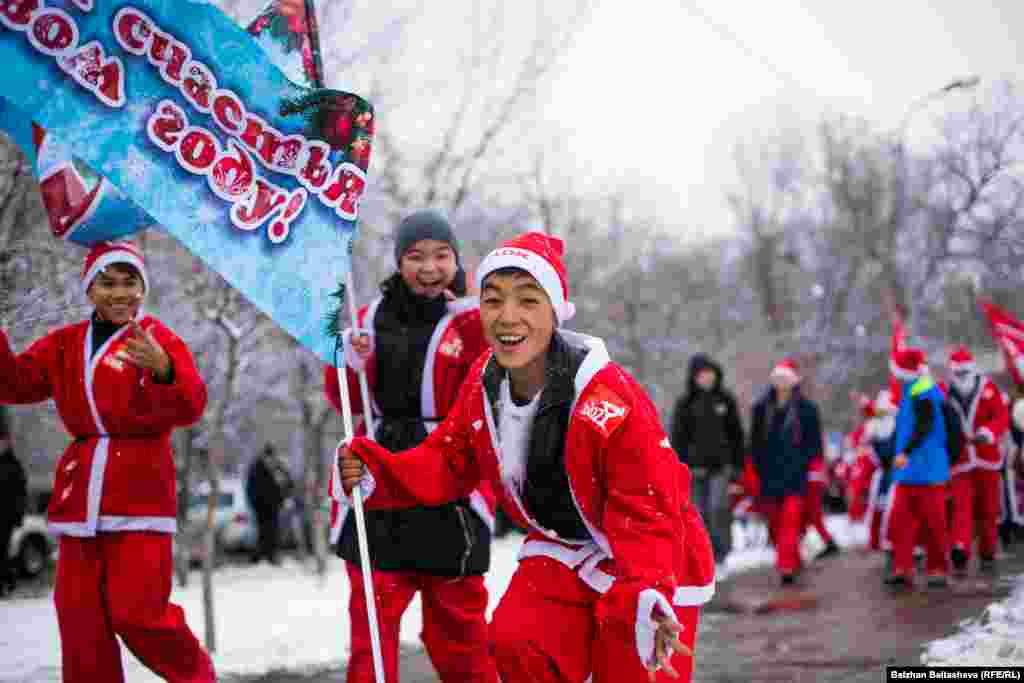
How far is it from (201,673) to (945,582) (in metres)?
7.43

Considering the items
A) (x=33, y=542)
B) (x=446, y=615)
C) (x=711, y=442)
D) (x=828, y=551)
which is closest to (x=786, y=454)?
(x=711, y=442)

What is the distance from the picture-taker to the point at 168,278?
35.6 feet

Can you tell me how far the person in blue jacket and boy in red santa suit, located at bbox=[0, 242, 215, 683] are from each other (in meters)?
7.20

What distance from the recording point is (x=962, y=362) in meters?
12.5

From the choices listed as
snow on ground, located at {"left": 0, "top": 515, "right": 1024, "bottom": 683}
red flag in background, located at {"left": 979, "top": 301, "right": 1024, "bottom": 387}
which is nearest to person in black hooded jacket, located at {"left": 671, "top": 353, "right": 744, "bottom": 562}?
snow on ground, located at {"left": 0, "top": 515, "right": 1024, "bottom": 683}

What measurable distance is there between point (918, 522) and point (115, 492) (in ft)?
26.2

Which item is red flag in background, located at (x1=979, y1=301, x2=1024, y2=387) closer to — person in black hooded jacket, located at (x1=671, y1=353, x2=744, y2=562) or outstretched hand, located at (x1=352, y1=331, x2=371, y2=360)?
person in black hooded jacket, located at (x1=671, y1=353, x2=744, y2=562)

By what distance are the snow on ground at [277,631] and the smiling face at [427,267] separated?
107 inches

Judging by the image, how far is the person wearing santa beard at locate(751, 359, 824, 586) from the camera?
1148cm

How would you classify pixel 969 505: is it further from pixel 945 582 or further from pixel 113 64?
pixel 113 64

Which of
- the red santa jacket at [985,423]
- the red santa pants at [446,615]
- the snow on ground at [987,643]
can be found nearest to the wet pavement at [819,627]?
the snow on ground at [987,643]

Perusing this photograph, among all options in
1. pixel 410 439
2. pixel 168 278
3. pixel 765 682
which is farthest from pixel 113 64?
pixel 168 278

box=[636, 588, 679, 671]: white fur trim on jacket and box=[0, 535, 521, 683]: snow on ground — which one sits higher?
box=[636, 588, 679, 671]: white fur trim on jacket

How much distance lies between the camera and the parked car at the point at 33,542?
15469mm
